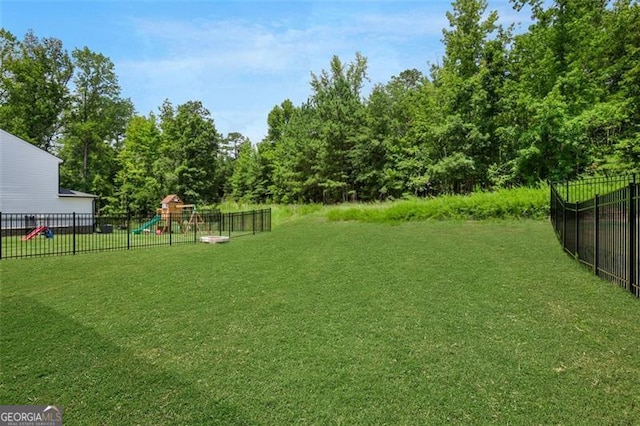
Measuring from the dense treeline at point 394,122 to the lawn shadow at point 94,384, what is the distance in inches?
805

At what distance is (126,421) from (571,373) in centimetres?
346

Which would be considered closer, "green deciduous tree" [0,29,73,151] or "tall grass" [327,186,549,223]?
"tall grass" [327,186,549,223]

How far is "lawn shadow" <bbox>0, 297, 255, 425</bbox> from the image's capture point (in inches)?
97.3

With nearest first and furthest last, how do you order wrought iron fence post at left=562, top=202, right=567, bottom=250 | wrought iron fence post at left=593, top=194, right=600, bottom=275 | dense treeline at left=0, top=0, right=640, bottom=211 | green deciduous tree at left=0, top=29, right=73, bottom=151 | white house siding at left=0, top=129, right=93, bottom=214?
wrought iron fence post at left=593, top=194, right=600, bottom=275 → wrought iron fence post at left=562, top=202, right=567, bottom=250 → dense treeline at left=0, top=0, right=640, bottom=211 → white house siding at left=0, top=129, right=93, bottom=214 → green deciduous tree at left=0, top=29, right=73, bottom=151

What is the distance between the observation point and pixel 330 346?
349 centimetres

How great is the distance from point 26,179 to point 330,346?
83.5 feet

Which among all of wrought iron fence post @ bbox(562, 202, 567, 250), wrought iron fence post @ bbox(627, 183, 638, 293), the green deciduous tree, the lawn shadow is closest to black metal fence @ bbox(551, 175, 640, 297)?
wrought iron fence post @ bbox(627, 183, 638, 293)

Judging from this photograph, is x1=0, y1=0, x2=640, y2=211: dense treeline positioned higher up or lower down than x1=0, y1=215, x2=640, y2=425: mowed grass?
higher up

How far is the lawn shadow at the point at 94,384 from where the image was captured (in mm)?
2471

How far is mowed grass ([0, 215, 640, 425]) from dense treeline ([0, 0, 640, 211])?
618 inches

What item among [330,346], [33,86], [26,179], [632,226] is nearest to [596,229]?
[632,226]

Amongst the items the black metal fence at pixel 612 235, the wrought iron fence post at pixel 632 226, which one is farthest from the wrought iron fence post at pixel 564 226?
the wrought iron fence post at pixel 632 226

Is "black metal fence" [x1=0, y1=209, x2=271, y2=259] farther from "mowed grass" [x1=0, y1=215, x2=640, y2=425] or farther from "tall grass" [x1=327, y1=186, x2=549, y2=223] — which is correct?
"mowed grass" [x1=0, y1=215, x2=640, y2=425]

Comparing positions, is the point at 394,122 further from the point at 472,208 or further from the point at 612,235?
the point at 612,235
